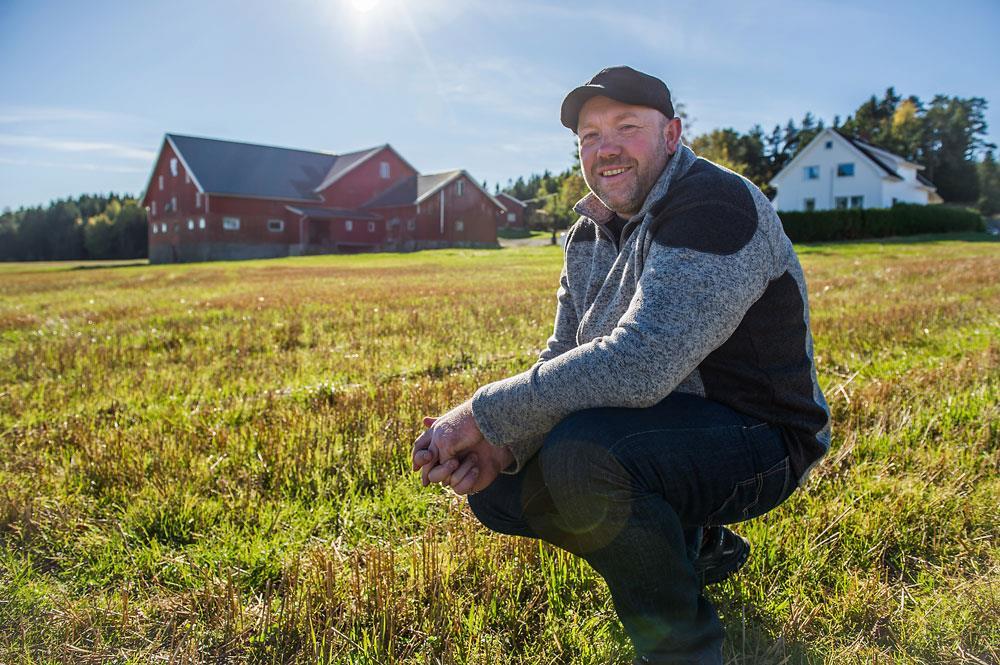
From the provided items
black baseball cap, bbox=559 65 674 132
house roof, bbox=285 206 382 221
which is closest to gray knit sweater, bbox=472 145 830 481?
black baseball cap, bbox=559 65 674 132

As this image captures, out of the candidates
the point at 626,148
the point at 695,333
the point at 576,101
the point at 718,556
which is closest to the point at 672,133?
the point at 626,148

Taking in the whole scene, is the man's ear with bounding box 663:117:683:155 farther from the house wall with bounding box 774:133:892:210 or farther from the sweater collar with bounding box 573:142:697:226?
the house wall with bounding box 774:133:892:210

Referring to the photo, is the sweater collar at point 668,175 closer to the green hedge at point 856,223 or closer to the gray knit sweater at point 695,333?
the gray knit sweater at point 695,333

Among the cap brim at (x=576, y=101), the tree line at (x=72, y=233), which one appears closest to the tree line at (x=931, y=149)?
the tree line at (x=72, y=233)

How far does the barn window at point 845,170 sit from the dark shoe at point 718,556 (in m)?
58.4

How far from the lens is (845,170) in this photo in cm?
5291

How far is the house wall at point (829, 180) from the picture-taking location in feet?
169

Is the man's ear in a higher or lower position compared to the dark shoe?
higher

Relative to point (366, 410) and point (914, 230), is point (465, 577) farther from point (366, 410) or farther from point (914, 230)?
point (914, 230)

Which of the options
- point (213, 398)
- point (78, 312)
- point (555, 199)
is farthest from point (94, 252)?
point (213, 398)

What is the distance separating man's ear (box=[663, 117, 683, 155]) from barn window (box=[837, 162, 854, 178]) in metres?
58.2

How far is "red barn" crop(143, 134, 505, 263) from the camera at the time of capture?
49250 mm

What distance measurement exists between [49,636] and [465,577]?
133 cm

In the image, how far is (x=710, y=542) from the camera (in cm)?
238
